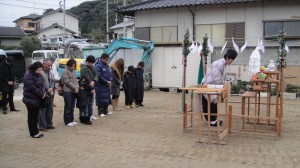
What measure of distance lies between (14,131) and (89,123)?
1.80m

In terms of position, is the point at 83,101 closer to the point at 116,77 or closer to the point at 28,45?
the point at 116,77

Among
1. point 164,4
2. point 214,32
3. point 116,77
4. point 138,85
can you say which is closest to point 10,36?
point 164,4

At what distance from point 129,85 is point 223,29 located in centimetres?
838

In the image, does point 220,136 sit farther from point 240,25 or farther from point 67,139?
point 240,25

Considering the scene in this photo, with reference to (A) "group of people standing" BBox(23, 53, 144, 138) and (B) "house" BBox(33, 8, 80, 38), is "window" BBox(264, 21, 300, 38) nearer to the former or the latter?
(A) "group of people standing" BBox(23, 53, 144, 138)

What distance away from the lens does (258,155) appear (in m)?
6.75

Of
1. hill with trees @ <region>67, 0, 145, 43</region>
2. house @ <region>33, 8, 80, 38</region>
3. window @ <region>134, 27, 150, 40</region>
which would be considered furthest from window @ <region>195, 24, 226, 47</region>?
house @ <region>33, 8, 80, 38</region>

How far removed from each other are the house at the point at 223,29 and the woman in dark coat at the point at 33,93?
10.4m

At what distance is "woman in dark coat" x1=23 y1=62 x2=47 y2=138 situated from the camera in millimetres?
7955

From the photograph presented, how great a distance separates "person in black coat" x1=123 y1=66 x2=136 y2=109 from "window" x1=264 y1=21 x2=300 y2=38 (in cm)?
832

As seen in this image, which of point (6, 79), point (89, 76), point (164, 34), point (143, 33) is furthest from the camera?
point (143, 33)

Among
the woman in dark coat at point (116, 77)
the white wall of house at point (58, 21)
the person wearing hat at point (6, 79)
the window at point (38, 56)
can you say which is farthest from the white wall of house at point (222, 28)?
the white wall of house at point (58, 21)

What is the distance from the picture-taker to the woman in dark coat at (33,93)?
26.1 feet

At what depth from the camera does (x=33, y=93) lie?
7977mm
